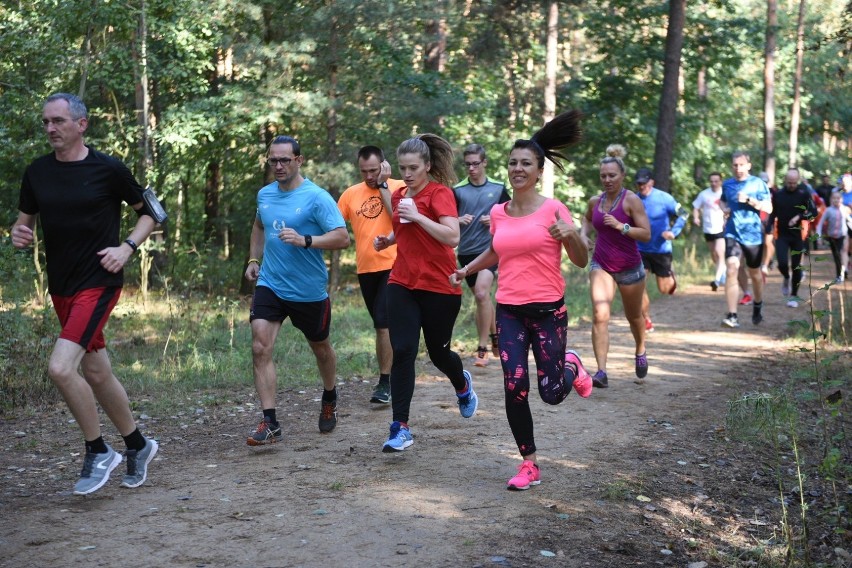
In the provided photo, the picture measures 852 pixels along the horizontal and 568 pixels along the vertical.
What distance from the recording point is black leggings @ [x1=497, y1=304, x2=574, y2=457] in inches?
241

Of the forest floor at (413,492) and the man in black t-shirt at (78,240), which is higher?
the man in black t-shirt at (78,240)

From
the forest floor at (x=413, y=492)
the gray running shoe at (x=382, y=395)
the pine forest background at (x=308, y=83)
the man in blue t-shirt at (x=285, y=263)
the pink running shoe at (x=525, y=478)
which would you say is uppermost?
the pine forest background at (x=308, y=83)

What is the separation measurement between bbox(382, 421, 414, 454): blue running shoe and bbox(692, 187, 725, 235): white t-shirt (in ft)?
34.7

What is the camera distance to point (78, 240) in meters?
5.79

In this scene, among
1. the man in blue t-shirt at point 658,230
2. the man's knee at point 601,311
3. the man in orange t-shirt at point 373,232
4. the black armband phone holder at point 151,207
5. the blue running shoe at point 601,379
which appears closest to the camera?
the black armband phone holder at point 151,207

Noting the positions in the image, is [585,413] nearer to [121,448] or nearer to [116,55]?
[121,448]

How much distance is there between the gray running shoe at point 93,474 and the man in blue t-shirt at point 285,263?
4.50 feet

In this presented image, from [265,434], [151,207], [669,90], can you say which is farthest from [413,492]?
[669,90]

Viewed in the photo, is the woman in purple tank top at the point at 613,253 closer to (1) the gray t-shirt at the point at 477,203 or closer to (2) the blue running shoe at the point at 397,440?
(1) the gray t-shirt at the point at 477,203

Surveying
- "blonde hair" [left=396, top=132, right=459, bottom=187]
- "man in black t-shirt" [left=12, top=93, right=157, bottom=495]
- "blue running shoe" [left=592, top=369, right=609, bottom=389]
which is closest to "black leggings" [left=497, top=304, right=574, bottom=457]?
"blonde hair" [left=396, top=132, right=459, bottom=187]

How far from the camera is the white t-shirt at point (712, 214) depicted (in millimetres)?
16312

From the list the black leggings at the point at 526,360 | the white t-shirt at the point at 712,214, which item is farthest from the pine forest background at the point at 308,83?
the black leggings at the point at 526,360

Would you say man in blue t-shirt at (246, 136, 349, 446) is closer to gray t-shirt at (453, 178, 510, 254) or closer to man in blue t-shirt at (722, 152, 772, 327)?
gray t-shirt at (453, 178, 510, 254)

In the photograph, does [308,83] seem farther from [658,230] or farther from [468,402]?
[468,402]
